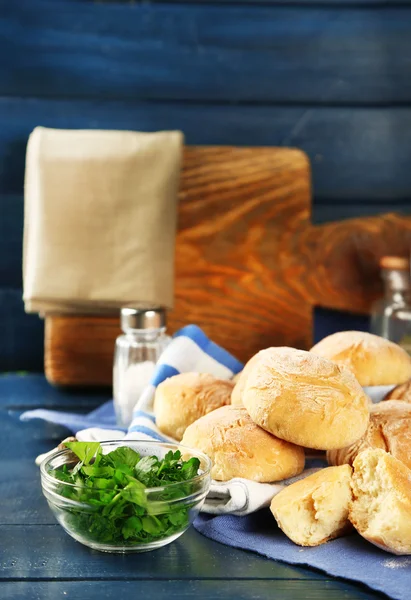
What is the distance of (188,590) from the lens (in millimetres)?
750

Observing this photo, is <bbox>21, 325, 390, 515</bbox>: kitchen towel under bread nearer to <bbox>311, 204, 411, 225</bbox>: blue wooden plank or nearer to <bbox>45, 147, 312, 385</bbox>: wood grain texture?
<bbox>45, 147, 312, 385</bbox>: wood grain texture

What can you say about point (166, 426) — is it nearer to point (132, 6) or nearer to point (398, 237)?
point (398, 237)

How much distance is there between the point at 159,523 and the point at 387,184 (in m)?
1.08

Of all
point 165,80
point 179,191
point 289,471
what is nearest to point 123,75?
point 165,80

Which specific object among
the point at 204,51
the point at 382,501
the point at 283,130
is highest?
the point at 204,51

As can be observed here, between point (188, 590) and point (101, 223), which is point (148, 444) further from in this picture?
point (101, 223)

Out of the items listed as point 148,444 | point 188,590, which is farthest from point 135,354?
point 188,590

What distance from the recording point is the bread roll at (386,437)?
884 mm

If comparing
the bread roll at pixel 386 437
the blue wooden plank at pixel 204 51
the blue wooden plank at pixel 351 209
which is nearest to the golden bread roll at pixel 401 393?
the bread roll at pixel 386 437

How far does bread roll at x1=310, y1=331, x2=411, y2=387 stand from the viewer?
1058mm

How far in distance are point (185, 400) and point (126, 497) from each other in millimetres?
282

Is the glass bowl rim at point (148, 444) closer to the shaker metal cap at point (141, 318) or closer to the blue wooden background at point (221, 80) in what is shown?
the shaker metal cap at point (141, 318)

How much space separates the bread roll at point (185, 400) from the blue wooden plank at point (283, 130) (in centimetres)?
72

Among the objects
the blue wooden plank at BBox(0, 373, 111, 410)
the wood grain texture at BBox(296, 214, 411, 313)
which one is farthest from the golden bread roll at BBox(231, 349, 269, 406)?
the wood grain texture at BBox(296, 214, 411, 313)
